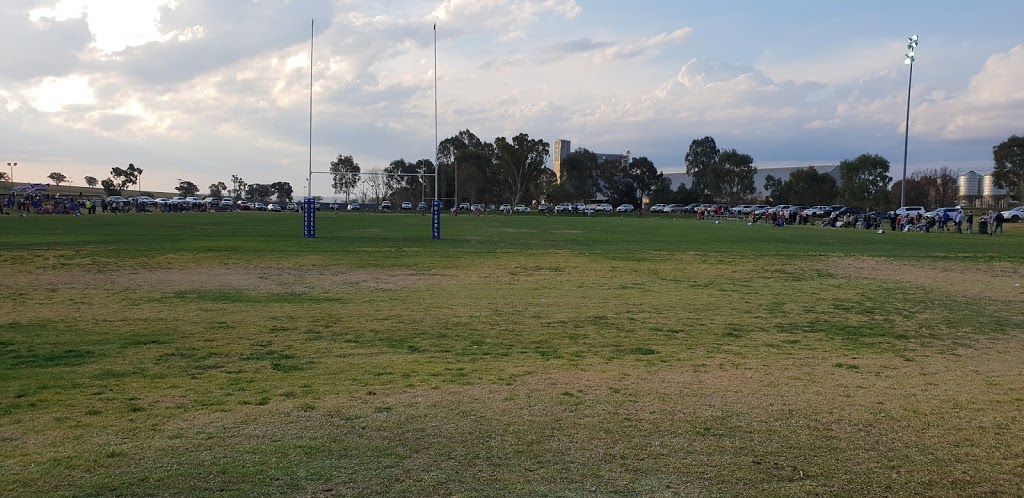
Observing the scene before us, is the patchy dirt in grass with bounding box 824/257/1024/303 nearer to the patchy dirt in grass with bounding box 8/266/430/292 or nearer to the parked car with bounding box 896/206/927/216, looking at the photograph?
the patchy dirt in grass with bounding box 8/266/430/292


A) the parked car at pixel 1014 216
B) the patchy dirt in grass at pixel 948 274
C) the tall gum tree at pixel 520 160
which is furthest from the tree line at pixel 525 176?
the patchy dirt in grass at pixel 948 274

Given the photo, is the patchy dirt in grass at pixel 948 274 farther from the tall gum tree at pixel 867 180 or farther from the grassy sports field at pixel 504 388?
the tall gum tree at pixel 867 180

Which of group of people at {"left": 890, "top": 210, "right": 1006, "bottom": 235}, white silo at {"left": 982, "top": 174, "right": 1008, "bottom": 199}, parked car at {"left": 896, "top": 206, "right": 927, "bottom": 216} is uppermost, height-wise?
white silo at {"left": 982, "top": 174, "right": 1008, "bottom": 199}

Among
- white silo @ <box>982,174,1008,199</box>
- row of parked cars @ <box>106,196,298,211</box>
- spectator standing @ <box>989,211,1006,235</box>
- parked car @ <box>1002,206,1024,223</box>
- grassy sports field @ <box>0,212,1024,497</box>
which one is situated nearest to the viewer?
grassy sports field @ <box>0,212,1024,497</box>

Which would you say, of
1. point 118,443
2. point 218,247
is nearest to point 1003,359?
point 118,443

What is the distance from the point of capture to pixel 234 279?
58.7ft

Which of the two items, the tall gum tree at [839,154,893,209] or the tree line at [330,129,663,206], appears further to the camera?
the tree line at [330,129,663,206]

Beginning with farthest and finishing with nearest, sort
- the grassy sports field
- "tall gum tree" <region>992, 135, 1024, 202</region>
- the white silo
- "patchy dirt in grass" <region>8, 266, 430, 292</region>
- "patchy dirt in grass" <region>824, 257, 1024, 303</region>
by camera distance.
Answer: the white silo, "tall gum tree" <region>992, 135, 1024, 202</region>, "patchy dirt in grass" <region>824, 257, 1024, 303</region>, "patchy dirt in grass" <region>8, 266, 430, 292</region>, the grassy sports field

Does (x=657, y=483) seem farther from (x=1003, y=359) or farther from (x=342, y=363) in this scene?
(x=1003, y=359)

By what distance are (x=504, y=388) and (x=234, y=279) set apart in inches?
475

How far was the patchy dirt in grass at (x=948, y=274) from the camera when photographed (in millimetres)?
17266

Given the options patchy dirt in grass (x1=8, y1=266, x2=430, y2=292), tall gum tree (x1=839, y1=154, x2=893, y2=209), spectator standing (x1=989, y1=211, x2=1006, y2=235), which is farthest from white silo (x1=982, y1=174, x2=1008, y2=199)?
patchy dirt in grass (x1=8, y1=266, x2=430, y2=292)

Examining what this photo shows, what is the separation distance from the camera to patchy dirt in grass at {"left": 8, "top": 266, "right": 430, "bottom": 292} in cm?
1645

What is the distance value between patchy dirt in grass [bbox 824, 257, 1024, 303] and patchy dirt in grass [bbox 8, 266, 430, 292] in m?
12.0
